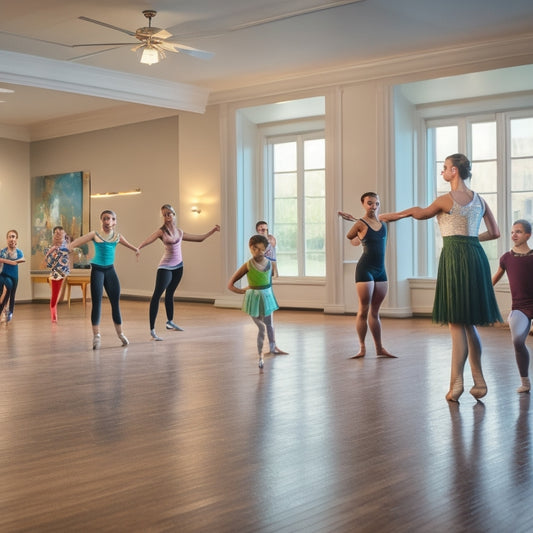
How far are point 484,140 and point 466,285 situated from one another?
6936 mm

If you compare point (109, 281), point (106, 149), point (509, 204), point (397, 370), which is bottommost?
point (397, 370)

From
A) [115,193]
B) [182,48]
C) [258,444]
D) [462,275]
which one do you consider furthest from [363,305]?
[115,193]

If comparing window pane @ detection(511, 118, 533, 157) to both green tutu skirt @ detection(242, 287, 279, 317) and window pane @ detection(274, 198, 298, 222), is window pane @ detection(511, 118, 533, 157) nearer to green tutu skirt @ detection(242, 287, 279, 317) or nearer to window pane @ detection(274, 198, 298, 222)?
window pane @ detection(274, 198, 298, 222)

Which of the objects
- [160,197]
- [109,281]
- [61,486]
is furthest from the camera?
[160,197]

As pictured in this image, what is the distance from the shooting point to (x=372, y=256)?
715 cm

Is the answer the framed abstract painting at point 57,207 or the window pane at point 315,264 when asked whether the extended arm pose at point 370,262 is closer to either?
the window pane at point 315,264

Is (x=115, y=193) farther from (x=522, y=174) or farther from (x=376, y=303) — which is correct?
(x=376, y=303)

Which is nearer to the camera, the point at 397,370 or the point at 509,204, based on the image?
the point at 397,370

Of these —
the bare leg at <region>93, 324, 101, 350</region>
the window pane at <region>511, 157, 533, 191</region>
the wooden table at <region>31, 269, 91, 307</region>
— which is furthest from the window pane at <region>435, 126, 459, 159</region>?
the wooden table at <region>31, 269, 91, 307</region>

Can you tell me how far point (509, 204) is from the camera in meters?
11.1

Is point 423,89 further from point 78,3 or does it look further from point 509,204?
point 78,3

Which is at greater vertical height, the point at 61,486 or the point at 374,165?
the point at 374,165

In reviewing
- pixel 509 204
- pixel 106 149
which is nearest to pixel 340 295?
pixel 509 204

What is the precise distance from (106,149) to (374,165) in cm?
646
